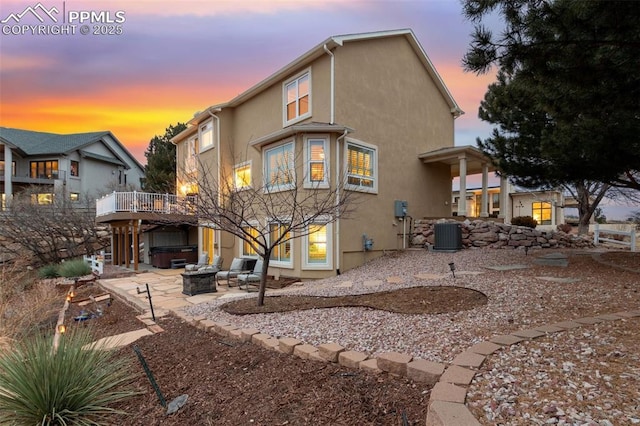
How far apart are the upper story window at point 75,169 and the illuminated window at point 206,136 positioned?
19715mm

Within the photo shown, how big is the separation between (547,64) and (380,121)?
7.87m

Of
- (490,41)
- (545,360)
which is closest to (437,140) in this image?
(490,41)

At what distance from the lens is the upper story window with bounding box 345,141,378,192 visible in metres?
10.8

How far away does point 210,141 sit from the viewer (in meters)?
15.3

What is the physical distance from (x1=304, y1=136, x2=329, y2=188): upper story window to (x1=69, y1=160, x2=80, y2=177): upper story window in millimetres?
27266

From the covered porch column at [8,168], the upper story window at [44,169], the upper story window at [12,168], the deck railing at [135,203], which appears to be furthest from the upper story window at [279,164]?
the upper story window at [12,168]

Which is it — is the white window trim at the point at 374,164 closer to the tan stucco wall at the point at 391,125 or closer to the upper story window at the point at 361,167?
the upper story window at the point at 361,167

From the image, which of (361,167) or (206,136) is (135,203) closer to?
(206,136)

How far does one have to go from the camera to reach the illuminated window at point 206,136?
15211 millimetres

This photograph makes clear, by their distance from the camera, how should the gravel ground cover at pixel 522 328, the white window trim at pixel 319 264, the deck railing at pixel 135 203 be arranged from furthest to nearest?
the deck railing at pixel 135 203
the white window trim at pixel 319 264
the gravel ground cover at pixel 522 328

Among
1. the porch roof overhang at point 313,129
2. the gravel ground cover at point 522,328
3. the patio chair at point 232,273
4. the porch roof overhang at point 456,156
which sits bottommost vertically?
the patio chair at point 232,273

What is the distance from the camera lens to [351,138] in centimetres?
1084

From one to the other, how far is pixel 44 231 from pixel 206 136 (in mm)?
9292

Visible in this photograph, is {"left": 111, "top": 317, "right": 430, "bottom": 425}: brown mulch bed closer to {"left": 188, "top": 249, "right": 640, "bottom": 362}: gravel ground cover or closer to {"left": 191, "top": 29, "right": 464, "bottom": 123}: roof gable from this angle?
{"left": 188, "top": 249, "right": 640, "bottom": 362}: gravel ground cover
